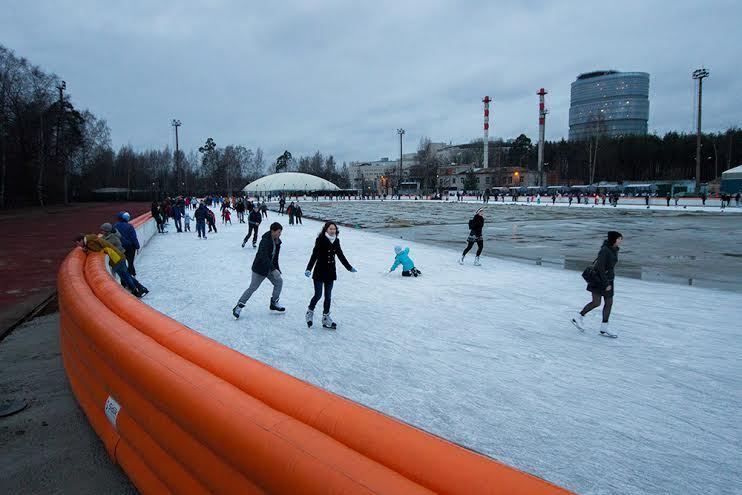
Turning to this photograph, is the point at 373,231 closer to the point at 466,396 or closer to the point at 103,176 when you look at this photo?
the point at 466,396

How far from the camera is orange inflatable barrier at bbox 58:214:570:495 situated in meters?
1.61

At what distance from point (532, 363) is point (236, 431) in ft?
12.9

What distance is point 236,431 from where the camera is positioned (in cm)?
192

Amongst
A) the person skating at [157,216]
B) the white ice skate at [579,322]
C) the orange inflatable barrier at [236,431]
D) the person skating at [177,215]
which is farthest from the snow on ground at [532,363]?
the person skating at [177,215]

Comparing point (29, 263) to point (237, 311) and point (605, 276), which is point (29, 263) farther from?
point (605, 276)

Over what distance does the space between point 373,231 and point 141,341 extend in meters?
18.6

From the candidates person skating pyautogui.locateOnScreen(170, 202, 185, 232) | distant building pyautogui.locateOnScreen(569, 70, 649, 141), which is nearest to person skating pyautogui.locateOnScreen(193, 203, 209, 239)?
person skating pyautogui.locateOnScreen(170, 202, 185, 232)

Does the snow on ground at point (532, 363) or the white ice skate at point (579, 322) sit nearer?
the snow on ground at point (532, 363)

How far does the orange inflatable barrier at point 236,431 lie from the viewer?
1.61 metres

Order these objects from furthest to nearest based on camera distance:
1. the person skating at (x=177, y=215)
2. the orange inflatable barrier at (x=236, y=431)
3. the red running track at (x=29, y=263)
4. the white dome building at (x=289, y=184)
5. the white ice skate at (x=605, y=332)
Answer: the white dome building at (x=289, y=184), the person skating at (x=177, y=215), the red running track at (x=29, y=263), the white ice skate at (x=605, y=332), the orange inflatable barrier at (x=236, y=431)

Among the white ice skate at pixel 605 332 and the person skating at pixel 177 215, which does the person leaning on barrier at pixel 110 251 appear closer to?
the white ice skate at pixel 605 332

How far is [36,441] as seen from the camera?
3.42m

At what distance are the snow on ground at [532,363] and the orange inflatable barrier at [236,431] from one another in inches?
69.3

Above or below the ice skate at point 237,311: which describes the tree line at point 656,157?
above
